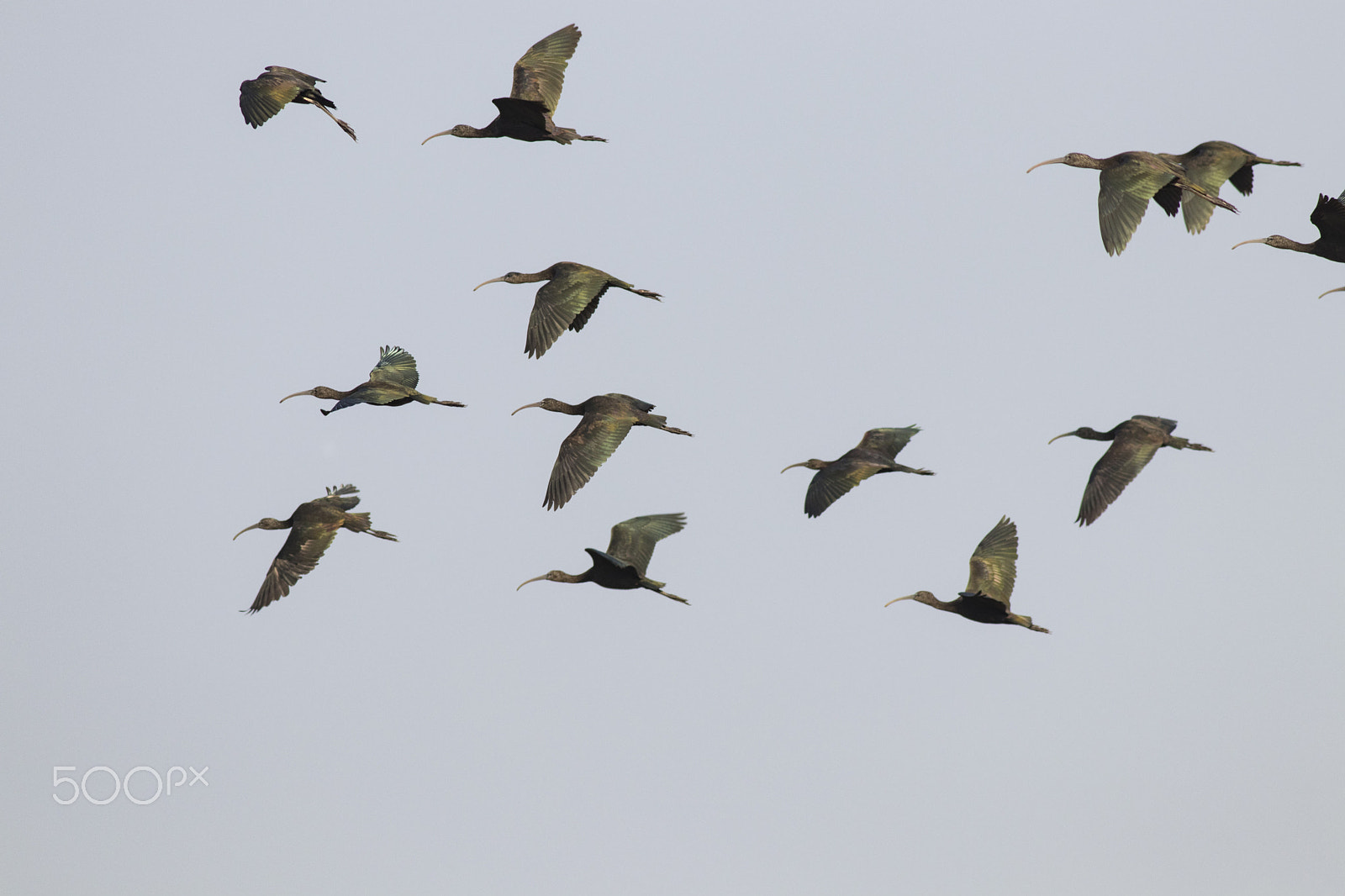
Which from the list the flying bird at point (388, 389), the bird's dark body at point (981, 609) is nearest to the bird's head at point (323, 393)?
the flying bird at point (388, 389)

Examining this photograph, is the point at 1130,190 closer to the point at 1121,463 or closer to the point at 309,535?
the point at 1121,463

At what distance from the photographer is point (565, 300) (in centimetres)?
3681

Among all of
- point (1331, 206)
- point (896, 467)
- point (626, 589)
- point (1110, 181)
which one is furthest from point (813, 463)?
point (1331, 206)

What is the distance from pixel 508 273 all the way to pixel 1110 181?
12161 mm

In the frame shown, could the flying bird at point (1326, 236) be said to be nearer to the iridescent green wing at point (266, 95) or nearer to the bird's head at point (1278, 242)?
the bird's head at point (1278, 242)

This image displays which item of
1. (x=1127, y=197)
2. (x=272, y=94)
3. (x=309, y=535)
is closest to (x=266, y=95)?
(x=272, y=94)

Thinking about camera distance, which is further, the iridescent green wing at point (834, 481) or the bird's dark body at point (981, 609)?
the iridescent green wing at point (834, 481)

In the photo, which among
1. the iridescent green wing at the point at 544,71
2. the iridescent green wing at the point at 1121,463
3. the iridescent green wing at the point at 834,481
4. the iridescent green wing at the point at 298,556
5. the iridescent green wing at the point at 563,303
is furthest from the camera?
the iridescent green wing at the point at 544,71

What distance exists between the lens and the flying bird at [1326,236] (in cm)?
3603

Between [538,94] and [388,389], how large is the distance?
683cm

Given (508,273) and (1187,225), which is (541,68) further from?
(1187,225)

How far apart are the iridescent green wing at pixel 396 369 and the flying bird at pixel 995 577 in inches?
442

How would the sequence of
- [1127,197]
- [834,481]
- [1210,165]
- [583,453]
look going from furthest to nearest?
[834,481], [1210,165], [583,453], [1127,197]

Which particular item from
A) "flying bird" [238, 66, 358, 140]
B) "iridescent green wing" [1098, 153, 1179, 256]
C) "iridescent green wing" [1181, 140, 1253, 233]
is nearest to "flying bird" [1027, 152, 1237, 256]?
"iridescent green wing" [1098, 153, 1179, 256]
